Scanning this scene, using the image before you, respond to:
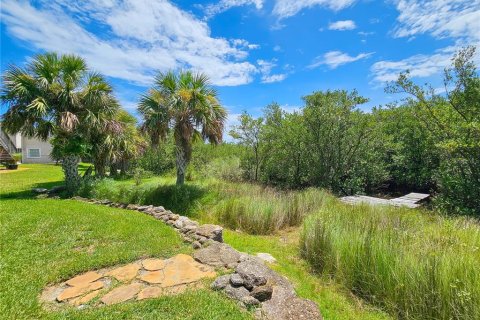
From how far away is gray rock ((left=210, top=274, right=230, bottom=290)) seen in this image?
120 inches

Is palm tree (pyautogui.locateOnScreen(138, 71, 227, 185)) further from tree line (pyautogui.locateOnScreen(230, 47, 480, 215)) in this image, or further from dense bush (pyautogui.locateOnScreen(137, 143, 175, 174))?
dense bush (pyautogui.locateOnScreen(137, 143, 175, 174))

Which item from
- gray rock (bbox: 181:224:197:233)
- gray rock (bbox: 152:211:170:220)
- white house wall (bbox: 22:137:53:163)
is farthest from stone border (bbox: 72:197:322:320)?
white house wall (bbox: 22:137:53:163)

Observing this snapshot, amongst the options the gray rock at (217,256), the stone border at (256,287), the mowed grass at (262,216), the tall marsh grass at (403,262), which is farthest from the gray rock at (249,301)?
the tall marsh grass at (403,262)

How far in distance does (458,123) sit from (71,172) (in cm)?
1186

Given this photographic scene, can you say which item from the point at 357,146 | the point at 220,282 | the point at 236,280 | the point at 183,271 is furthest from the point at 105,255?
the point at 357,146

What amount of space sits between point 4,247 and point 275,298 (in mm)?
4174

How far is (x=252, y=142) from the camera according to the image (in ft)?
42.5

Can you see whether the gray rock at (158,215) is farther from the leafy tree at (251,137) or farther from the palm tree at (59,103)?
the leafy tree at (251,137)

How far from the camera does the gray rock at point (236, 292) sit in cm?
291

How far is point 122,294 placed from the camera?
2930mm

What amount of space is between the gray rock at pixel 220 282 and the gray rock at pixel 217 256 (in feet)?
1.50

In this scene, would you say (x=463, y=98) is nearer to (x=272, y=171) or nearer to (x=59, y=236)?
(x=272, y=171)

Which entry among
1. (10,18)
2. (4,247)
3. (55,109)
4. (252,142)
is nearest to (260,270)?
(4,247)

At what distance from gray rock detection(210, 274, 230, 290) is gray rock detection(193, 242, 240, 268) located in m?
0.46
